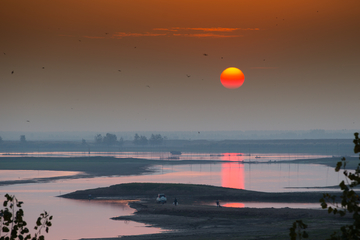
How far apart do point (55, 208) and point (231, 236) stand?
33099 mm

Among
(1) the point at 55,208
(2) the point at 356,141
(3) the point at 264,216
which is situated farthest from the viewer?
(1) the point at 55,208

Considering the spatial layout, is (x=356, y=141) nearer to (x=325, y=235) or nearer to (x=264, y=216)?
(x=325, y=235)

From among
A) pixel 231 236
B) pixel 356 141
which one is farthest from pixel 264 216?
pixel 356 141

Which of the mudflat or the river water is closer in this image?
the mudflat

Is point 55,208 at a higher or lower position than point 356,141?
lower

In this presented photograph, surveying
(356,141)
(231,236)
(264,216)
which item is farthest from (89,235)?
(356,141)

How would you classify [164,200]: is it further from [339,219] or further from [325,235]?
[325,235]

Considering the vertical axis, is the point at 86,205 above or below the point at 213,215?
below

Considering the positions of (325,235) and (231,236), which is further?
(231,236)

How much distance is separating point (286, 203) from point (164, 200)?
18.5 metres

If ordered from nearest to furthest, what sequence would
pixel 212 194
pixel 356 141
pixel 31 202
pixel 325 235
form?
1. pixel 356 141
2. pixel 325 235
3. pixel 31 202
4. pixel 212 194

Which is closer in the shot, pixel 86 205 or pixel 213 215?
pixel 213 215

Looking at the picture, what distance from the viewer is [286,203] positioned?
66.6 meters

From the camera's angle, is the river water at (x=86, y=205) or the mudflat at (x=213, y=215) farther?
the river water at (x=86, y=205)
